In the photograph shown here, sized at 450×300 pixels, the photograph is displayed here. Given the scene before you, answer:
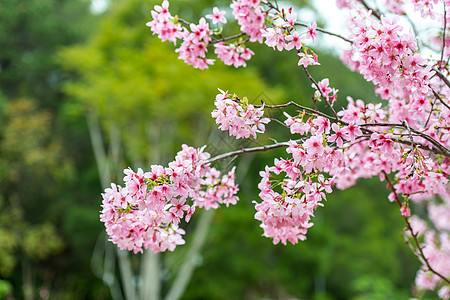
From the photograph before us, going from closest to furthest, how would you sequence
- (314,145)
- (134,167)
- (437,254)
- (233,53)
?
(314,145) < (233,53) < (437,254) < (134,167)

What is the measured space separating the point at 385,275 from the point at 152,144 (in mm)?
4327

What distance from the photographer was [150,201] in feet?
3.40

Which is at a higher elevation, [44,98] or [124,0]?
[124,0]

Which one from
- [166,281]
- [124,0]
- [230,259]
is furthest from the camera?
[124,0]

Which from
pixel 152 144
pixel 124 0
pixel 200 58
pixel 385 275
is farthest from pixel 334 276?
pixel 200 58

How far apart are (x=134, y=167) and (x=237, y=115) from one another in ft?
18.7

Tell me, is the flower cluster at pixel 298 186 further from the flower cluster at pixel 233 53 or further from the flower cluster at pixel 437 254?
the flower cluster at pixel 437 254

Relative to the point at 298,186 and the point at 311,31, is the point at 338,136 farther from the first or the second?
the point at 311,31

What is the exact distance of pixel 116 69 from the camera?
6.06 metres

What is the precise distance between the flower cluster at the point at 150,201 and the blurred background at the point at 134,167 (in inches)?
156

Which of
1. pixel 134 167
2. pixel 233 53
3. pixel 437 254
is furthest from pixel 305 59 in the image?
pixel 134 167

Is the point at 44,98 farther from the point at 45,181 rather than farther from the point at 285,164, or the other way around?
the point at 285,164

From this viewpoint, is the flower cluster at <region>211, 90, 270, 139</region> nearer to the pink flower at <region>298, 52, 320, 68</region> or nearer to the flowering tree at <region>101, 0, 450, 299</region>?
the flowering tree at <region>101, 0, 450, 299</region>

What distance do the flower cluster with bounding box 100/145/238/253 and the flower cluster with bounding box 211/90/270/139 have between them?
126 mm
